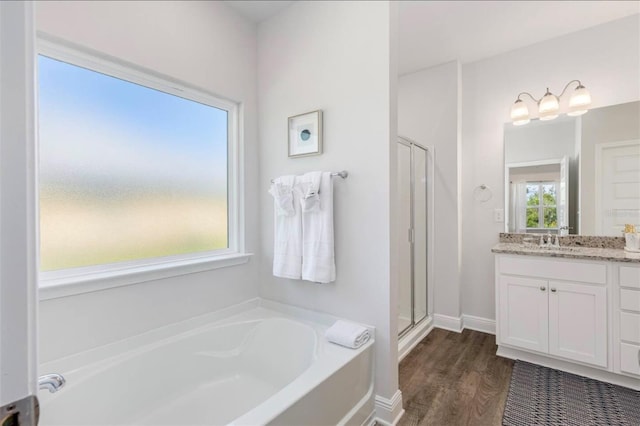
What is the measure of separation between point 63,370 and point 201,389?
2.34ft

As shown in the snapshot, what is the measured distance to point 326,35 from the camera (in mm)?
2002

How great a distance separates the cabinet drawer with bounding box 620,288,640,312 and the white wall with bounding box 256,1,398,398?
162 centimetres

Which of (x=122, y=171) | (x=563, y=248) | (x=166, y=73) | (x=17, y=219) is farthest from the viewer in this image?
(x=563, y=248)

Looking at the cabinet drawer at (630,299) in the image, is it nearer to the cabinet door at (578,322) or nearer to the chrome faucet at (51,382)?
the cabinet door at (578,322)

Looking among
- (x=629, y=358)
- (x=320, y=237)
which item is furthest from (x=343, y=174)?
(x=629, y=358)

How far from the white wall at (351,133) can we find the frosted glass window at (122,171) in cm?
Answer: 59

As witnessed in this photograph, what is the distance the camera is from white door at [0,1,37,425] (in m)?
0.36

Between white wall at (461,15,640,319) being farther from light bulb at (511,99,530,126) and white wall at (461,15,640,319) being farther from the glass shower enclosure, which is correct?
the glass shower enclosure

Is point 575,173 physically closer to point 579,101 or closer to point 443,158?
point 579,101

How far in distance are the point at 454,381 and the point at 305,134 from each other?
2.11 metres

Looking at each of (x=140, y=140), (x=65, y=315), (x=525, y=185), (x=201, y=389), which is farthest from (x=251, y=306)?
(x=525, y=185)

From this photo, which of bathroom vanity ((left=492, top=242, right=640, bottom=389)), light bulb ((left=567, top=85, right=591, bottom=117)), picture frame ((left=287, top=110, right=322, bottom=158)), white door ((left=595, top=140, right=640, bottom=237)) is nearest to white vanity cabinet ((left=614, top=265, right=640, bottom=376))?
bathroom vanity ((left=492, top=242, right=640, bottom=389))

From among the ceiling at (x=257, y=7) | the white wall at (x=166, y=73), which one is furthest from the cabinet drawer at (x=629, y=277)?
the ceiling at (x=257, y=7)

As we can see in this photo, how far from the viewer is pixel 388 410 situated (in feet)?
5.75
